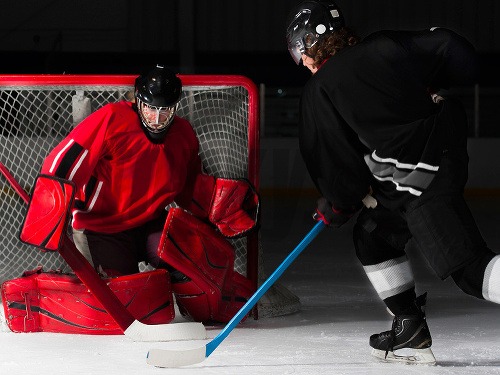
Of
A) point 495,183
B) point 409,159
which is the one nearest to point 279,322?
point 409,159

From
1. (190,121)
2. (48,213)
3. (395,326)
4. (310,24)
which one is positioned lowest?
(190,121)

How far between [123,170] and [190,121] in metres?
0.58

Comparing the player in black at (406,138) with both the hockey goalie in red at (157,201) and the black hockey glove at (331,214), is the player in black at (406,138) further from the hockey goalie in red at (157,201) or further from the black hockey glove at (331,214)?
the hockey goalie in red at (157,201)

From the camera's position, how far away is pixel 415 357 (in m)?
2.19

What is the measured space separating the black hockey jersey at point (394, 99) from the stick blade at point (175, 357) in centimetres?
54

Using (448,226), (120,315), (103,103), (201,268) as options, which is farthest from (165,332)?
(103,103)

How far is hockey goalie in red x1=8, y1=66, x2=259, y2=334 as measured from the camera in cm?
259

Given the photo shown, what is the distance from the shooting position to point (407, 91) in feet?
6.46

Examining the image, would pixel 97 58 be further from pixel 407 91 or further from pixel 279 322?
pixel 407 91

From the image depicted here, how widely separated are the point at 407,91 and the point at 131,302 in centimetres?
101

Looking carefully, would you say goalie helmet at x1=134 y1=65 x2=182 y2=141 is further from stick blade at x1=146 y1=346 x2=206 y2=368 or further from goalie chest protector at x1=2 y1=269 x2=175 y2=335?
stick blade at x1=146 y1=346 x2=206 y2=368

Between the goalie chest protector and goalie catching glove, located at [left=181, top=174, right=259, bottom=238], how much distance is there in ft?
0.87

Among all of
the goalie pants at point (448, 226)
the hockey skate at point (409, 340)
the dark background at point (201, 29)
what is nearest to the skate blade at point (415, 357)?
the hockey skate at point (409, 340)

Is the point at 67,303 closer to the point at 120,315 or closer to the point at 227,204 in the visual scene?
the point at 120,315
